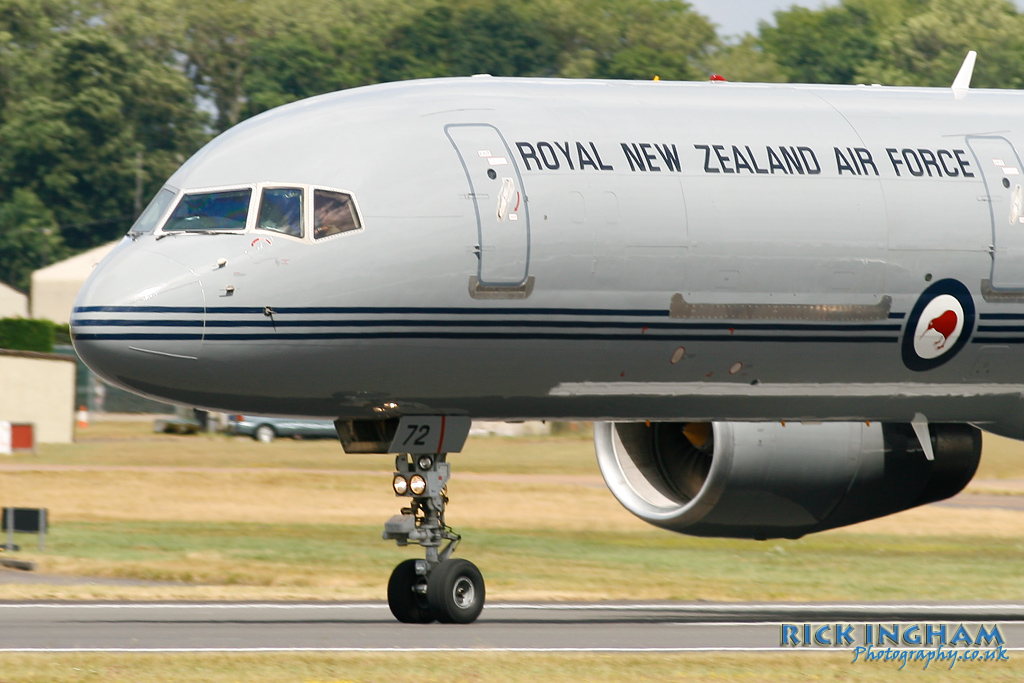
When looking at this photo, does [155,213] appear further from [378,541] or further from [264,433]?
[264,433]

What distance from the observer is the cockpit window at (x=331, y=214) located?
18812 mm

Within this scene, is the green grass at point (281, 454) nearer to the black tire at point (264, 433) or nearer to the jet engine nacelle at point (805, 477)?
the black tire at point (264, 433)

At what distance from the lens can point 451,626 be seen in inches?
788

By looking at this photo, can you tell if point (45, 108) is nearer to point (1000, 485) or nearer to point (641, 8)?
point (641, 8)

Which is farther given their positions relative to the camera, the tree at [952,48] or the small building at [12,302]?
the tree at [952,48]

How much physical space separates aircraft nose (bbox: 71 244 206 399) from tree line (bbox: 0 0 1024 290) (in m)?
112

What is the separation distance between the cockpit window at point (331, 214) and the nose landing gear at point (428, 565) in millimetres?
2909

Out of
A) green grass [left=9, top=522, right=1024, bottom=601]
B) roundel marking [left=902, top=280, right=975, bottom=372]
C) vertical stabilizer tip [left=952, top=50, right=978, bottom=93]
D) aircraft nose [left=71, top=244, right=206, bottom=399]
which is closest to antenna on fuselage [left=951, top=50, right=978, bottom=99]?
vertical stabilizer tip [left=952, top=50, right=978, bottom=93]

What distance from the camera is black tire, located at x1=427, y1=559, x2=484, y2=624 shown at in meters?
19.8

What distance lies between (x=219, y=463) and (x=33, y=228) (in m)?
73.4

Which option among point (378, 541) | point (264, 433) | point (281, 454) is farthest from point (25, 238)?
point (378, 541)

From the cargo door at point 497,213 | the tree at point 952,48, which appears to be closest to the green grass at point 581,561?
the cargo door at point 497,213

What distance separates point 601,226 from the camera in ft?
64.1

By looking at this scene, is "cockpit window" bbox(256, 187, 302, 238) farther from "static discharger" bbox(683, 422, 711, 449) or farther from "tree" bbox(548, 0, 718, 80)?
"tree" bbox(548, 0, 718, 80)
